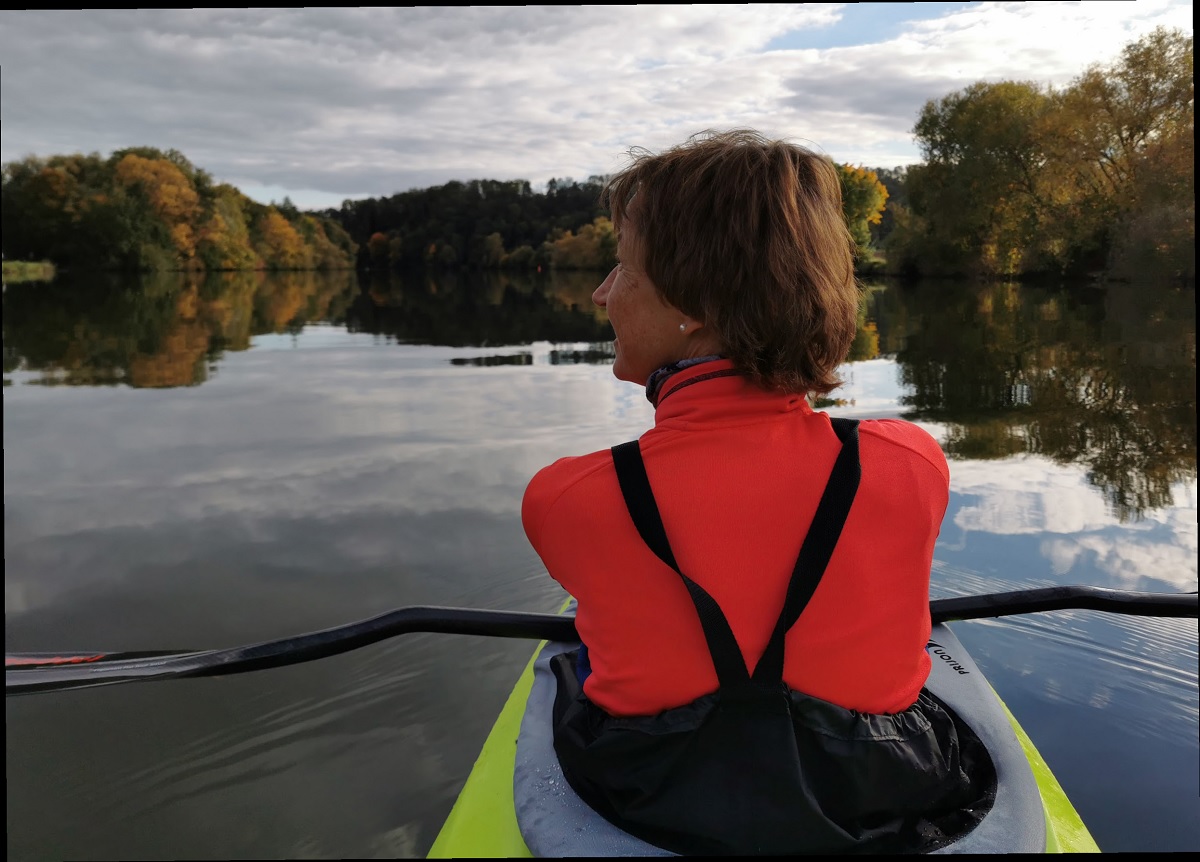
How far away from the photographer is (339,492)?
616 centimetres

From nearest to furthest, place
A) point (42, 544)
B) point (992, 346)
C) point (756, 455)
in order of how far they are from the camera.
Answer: point (756, 455)
point (42, 544)
point (992, 346)

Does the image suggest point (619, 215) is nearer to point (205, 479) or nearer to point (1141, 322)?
point (205, 479)

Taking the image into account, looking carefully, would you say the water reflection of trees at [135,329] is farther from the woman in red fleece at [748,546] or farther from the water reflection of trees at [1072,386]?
the woman in red fleece at [748,546]

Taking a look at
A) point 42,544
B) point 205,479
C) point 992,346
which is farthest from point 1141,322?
point 42,544

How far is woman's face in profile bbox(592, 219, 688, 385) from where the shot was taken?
1.45 m

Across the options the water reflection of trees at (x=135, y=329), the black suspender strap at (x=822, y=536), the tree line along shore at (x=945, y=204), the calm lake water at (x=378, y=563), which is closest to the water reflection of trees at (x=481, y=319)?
the water reflection of trees at (x=135, y=329)

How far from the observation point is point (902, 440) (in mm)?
1305

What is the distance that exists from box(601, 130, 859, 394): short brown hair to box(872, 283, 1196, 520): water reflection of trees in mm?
5260

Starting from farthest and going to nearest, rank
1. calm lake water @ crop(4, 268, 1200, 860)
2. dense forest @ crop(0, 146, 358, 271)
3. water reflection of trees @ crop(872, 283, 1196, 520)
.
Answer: dense forest @ crop(0, 146, 358, 271), water reflection of trees @ crop(872, 283, 1196, 520), calm lake water @ crop(4, 268, 1200, 860)

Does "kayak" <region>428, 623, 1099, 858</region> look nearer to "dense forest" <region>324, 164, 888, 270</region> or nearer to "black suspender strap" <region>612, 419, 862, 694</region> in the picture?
"black suspender strap" <region>612, 419, 862, 694</region>

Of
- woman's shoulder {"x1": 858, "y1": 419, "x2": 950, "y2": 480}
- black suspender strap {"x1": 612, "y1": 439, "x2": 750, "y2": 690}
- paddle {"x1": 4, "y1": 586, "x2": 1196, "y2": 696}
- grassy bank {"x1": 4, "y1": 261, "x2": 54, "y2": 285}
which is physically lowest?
paddle {"x1": 4, "y1": 586, "x2": 1196, "y2": 696}

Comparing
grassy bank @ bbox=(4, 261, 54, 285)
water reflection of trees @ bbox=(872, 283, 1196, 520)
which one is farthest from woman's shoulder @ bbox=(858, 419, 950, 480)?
grassy bank @ bbox=(4, 261, 54, 285)

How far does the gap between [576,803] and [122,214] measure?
58829 mm

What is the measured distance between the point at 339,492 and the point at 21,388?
6642 mm
